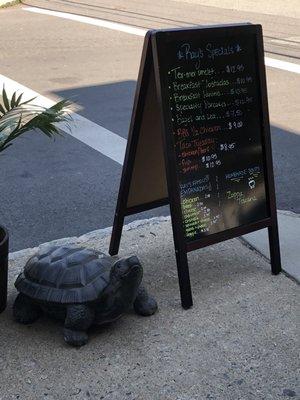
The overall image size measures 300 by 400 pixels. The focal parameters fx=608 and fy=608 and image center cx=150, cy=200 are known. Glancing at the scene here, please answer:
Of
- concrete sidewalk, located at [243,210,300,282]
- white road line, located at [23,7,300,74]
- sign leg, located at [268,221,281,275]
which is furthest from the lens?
white road line, located at [23,7,300,74]

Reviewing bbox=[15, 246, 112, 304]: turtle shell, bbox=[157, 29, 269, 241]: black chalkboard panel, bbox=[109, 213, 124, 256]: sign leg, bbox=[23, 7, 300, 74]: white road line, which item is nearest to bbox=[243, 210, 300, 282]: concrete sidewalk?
bbox=[157, 29, 269, 241]: black chalkboard panel

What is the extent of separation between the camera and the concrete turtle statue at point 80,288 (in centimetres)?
317

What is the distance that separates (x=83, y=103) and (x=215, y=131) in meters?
5.32

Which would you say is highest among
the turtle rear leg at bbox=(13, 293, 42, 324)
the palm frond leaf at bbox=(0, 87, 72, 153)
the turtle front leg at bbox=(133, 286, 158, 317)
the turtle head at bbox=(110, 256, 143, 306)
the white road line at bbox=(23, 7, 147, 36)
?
the white road line at bbox=(23, 7, 147, 36)

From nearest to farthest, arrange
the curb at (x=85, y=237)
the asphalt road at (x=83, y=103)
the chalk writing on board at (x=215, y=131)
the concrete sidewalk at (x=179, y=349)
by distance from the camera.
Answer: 1. the concrete sidewalk at (x=179, y=349)
2. the chalk writing on board at (x=215, y=131)
3. the curb at (x=85, y=237)
4. the asphalt road at (x=83, y=103)

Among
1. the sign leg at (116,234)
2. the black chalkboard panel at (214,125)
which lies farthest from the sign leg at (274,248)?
the sign leg at (116,234)

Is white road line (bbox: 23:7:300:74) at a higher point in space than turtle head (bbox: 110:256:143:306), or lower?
higher

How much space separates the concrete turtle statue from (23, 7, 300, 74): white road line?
8039mm

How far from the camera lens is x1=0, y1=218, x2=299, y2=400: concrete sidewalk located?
2922 millimetres

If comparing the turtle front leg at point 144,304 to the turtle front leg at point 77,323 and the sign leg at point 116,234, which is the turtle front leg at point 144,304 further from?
the sign leg at point 116,234

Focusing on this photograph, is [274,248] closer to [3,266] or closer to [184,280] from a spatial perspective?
[184,280]

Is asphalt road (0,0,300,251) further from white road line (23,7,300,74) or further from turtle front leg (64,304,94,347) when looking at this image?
turtle front leg (64,304,94,347)

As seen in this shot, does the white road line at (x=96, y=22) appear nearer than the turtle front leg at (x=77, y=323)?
No

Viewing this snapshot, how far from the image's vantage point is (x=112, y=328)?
11.1ft
